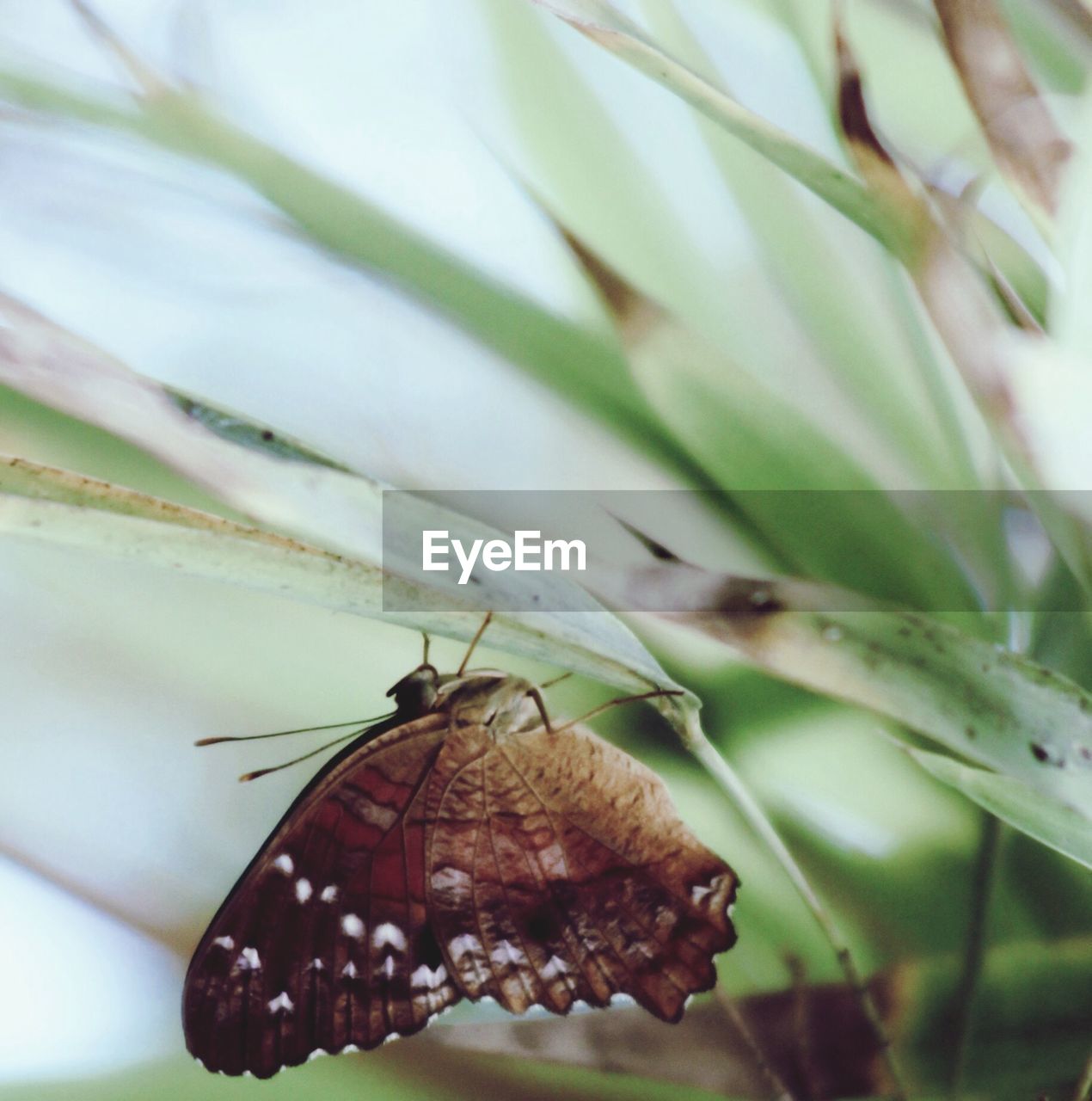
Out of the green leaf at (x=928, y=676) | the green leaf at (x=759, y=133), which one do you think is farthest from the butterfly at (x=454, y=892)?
the green leaf at (x=759, y=133)

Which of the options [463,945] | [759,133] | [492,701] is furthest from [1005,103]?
[463,945]

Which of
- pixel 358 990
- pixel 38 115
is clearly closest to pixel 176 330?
pixel 38 115

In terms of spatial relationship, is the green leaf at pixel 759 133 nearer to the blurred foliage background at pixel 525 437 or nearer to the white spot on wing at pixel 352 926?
the blurred foliage background at pixel 525 437

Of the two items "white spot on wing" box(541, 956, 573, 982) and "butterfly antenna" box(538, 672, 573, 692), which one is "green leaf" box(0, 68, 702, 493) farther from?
"white spot on wing" box(541, 956, 573, 982)

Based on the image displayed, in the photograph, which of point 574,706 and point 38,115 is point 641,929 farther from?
point 38,115

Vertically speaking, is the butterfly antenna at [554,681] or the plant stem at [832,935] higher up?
the butterfly antenna at [554,681]

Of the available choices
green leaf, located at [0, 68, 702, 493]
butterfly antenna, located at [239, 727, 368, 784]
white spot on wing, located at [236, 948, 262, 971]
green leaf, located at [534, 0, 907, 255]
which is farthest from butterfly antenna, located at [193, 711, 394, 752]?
green leaf, located at [534, 0, 907, 255]

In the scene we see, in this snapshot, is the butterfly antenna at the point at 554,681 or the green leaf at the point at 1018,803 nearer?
the green leaf at the point at 1018,803
